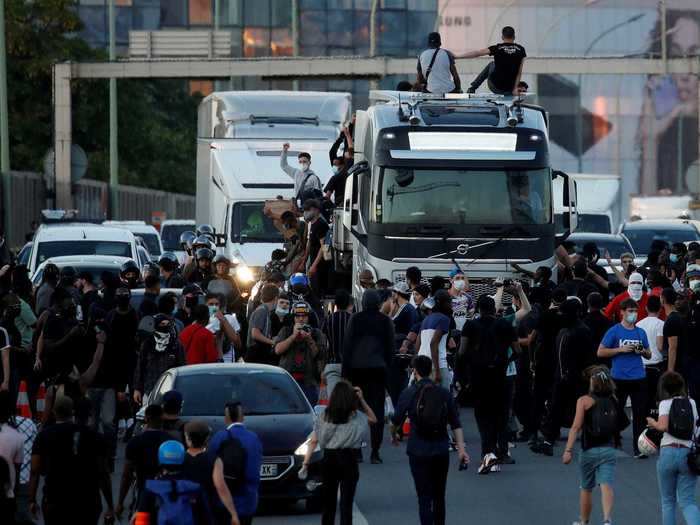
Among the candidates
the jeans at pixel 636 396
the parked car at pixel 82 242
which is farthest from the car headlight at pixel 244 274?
the jeans at pixel 636 396

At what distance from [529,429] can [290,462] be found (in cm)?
569

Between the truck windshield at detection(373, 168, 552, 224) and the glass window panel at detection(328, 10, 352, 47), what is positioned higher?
the glass window panel at detection(328, 10, 352, 47)

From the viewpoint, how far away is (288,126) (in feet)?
111

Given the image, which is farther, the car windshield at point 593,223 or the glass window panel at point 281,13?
the glass window panel at point 281,13

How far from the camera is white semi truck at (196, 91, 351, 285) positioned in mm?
31719

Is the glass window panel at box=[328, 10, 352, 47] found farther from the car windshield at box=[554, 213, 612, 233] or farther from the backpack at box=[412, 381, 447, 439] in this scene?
the backpack at box=[412, 381, 447, 439]

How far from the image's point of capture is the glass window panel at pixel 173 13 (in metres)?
101

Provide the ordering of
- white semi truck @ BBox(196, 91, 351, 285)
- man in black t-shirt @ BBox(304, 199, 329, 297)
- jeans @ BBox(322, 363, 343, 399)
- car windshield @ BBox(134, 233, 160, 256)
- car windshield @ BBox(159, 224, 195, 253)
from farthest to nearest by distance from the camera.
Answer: car windshield @ BBox(159, 224, 195, 253) < car windshield @ BBox(134, 233, 160, 256) < white semi truck @ BBox(196, 91, 351, 285) < man in black t-shirt @ BBox(304, 199, 329, 297) < jeans @ BBox(322, 363, 343, 399)

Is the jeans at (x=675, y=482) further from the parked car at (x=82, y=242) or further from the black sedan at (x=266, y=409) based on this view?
the parked car at (x=82, y=242)

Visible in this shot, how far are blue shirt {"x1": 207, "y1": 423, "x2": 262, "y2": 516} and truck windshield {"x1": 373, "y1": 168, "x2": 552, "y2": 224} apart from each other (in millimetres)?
12797

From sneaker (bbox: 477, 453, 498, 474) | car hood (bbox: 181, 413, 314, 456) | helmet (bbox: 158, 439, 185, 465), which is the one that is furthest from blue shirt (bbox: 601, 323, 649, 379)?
helmet (bbox: 158, 439, 185, 465)

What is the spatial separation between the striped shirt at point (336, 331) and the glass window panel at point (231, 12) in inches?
3160

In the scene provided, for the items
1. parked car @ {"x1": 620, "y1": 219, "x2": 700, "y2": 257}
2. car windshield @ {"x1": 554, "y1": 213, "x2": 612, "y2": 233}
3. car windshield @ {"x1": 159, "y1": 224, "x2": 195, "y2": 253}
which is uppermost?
parked car @ {"x1": 620, "y1": 219, "x2": 700, "y2": 257}

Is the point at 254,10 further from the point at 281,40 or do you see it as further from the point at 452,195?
the point at 452,195
